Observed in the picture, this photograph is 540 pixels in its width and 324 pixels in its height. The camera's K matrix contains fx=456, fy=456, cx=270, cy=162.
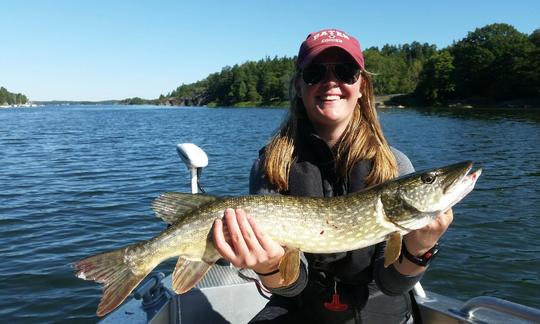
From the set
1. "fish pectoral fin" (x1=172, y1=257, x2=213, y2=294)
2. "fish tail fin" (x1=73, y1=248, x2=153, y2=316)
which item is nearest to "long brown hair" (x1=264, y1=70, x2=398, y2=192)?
"fish pectoral fin" (x1=172, y1=257, x2=213, y2=294)

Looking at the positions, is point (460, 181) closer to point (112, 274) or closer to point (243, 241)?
point (243, 241)

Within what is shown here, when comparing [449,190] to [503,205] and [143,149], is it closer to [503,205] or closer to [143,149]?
[503,205]

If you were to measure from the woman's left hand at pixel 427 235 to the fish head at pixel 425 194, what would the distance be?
39 mm

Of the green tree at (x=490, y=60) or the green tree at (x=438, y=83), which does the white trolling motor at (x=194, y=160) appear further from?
the green tree at (x=438, y=83)

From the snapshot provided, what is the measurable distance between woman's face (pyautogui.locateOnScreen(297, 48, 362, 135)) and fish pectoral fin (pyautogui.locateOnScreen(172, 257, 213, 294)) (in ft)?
4.28

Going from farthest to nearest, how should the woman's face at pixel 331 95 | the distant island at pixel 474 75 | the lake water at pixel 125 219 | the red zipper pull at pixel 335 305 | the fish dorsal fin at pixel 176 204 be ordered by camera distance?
the distant island at pixel 474 75 < the lake water at pixel 125 219 < the woman's face at pixel 331 95 < the red zipper pull at pixel 335 305 < the fish dorsal fin at pixel 176 204

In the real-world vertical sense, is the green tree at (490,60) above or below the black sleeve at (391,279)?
above

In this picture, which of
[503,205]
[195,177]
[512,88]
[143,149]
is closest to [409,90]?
[512,88]

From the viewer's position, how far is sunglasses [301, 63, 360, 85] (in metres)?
3.14

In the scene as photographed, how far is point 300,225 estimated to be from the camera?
2.77 metres

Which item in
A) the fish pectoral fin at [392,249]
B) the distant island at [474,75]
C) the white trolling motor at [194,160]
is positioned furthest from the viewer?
the distant island at [474,75]

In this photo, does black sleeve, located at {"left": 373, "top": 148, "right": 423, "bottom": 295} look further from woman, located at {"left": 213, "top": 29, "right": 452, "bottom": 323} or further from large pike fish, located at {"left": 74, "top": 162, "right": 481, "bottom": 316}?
large pike fish, located at {"left": 74, "top": 162, "right": 481, "bottom": 316}

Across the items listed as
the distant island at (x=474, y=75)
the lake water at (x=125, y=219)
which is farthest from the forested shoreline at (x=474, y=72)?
the lake water at (x=125, y=219)

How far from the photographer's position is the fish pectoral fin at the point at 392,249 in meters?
2.65
